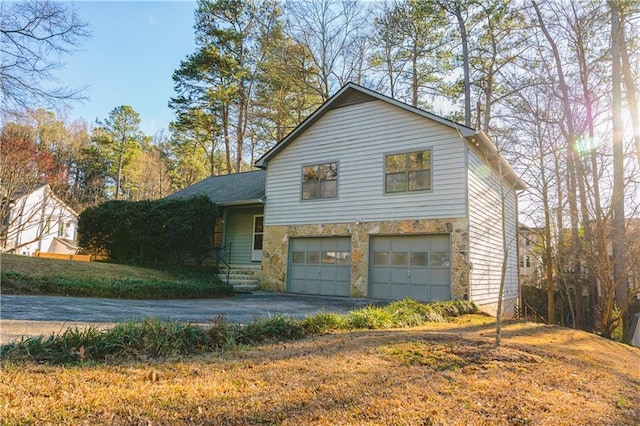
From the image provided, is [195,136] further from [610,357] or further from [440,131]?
[610,357]

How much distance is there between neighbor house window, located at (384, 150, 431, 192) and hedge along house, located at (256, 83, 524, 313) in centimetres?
3

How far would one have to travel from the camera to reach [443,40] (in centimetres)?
2003

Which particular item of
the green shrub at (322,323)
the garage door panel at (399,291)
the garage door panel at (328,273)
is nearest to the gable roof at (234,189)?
the garage door panel at (328,273)

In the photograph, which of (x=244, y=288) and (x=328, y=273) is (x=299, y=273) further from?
(x=244, y=288)

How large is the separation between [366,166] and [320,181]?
5.65 ft

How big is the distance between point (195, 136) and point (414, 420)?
28711mm

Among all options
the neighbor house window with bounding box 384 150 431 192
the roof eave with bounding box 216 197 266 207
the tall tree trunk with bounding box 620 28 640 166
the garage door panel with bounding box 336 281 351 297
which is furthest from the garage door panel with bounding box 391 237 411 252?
the tall tree trunk with bounding box 620 28 640 166

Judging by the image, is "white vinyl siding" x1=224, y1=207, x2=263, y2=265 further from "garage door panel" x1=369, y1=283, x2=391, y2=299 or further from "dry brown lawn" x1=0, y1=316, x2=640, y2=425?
"dry brown lawn" x1=0, y1=316, x2=640, y2=425

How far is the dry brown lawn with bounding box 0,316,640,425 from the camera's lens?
251cm

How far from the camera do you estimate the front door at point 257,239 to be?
50.2 ft

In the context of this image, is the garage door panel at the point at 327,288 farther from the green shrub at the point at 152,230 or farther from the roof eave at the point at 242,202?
the green shrub at the point at 152,230

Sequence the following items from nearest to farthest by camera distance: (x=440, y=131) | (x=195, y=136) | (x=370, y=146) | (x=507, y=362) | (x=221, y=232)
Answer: (x=507, y=362) → (x=440, y=131) → (x=370, y=146) → (x=221, y=232) → (x=195, y=136)

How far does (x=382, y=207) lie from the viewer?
1177 centimetres

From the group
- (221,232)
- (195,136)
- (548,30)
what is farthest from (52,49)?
(195,136)
